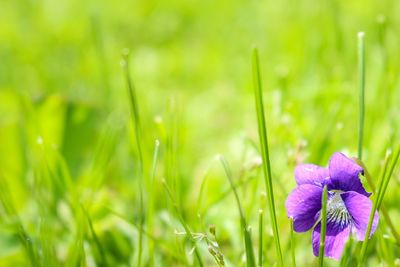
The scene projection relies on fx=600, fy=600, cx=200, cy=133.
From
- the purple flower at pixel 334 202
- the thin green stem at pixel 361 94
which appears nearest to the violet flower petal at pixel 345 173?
the purple flower at pixel 334 202

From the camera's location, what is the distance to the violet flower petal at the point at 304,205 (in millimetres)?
956

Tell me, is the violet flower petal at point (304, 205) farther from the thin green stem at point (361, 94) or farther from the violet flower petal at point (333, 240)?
the thin green stem at point (361, 94)

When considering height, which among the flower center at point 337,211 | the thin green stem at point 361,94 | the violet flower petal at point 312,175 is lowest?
the flower center at point 337,211

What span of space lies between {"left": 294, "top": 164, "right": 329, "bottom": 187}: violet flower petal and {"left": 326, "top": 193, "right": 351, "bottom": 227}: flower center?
0.12ft

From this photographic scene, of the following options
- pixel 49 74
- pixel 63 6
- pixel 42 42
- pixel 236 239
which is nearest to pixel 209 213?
pixel 236 239

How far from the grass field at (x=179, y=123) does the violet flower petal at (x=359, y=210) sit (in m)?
0.03

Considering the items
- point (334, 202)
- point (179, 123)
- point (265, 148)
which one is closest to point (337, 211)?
point (334, 202)

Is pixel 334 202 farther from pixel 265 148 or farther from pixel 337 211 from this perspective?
pixel 265 148

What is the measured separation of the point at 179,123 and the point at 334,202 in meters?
0.75

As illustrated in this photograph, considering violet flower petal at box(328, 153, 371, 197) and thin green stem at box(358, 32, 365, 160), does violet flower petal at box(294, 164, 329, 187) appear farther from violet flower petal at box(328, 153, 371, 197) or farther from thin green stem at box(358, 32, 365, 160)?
thin green stem at box(358, 32, 365, 160)

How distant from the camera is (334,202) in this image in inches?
39.4

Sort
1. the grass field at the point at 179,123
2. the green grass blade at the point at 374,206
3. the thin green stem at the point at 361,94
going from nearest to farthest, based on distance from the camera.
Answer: the green grass blade at the point at 374,206
the thin green stem at the point at 361,94
the grass field at the point at 179,123

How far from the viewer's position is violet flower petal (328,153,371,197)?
3.09 feet

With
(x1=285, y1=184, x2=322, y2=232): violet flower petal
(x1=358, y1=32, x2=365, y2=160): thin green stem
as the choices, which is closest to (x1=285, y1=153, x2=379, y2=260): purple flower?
(x1=285, y1=184, x2=322, y2=232): violet flower petal
